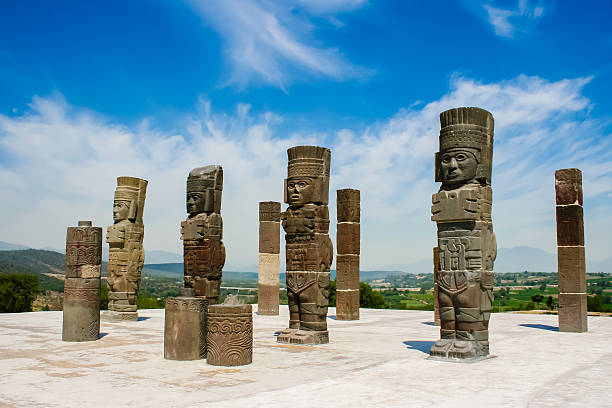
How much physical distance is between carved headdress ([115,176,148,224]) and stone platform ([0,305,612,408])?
431 cm

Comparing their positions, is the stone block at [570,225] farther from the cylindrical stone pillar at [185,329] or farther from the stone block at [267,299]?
the cylindrical stone pillar at [185,329]

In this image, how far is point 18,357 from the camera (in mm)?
9047

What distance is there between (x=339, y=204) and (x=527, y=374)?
9871 mm

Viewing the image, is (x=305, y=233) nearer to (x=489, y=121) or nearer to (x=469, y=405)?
(x=489, y=121)

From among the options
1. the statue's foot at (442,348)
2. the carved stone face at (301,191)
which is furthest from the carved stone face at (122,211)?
the statue's foot at (442,348)

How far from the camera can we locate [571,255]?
13.8m

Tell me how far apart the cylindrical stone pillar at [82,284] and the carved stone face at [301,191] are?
429 cm

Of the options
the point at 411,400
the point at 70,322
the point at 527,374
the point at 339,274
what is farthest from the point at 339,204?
the point at 411,400

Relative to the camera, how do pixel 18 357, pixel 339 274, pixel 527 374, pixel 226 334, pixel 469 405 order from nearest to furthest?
pixel 469 405, pixel 527 374, pixel 226 334, pixel 18 357, pixel 339 274

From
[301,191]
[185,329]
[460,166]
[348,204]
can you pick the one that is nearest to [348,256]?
[348,204]

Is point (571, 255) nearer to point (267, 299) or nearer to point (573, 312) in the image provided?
point (573, 312)

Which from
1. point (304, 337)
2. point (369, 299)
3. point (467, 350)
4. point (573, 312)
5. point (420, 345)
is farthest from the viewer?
point (369, 299)

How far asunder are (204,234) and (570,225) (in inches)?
353

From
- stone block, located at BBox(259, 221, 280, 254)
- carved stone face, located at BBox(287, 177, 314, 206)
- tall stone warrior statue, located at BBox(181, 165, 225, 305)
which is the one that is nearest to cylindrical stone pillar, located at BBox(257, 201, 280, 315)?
stone block, located at BBox(259, 221, 280, 254)
